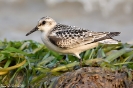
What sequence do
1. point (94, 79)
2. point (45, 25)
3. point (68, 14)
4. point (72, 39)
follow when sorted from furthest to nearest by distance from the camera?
point (68, 14)
point (45, 25)
point (72, 39)
point (94, 79)

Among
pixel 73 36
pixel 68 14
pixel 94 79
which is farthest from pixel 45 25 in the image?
pixel 68 14

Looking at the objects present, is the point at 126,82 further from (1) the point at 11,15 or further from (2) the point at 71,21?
(1) the point at 11,15

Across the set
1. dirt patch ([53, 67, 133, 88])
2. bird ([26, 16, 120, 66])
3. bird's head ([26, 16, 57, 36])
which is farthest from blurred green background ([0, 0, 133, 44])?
dirt patch ([53, 67, 133, 88])

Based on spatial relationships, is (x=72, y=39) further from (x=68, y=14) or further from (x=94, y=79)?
(x=68, y=14)

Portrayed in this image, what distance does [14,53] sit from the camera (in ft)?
28.4

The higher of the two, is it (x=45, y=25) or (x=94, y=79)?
(x=45, y=25)

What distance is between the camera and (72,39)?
30.1 ft

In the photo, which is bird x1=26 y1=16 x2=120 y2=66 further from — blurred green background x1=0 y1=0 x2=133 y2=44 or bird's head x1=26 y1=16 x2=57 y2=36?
blurred green background x1=0 y1=0 x2=133 y2=44

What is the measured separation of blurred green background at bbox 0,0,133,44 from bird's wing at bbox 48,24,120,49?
5.77 metres

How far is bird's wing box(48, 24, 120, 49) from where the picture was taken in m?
9.09

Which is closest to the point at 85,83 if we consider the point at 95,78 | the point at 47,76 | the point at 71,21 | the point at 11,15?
the point at 95,78

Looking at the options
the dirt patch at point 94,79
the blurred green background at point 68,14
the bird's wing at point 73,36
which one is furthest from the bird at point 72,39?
the blurred green background at point 68,14

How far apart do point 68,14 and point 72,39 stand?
9338 mm

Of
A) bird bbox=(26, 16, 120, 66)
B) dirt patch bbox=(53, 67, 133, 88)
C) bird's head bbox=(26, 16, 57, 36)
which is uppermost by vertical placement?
bird's head bbox=(26, 16, 57, 36)
